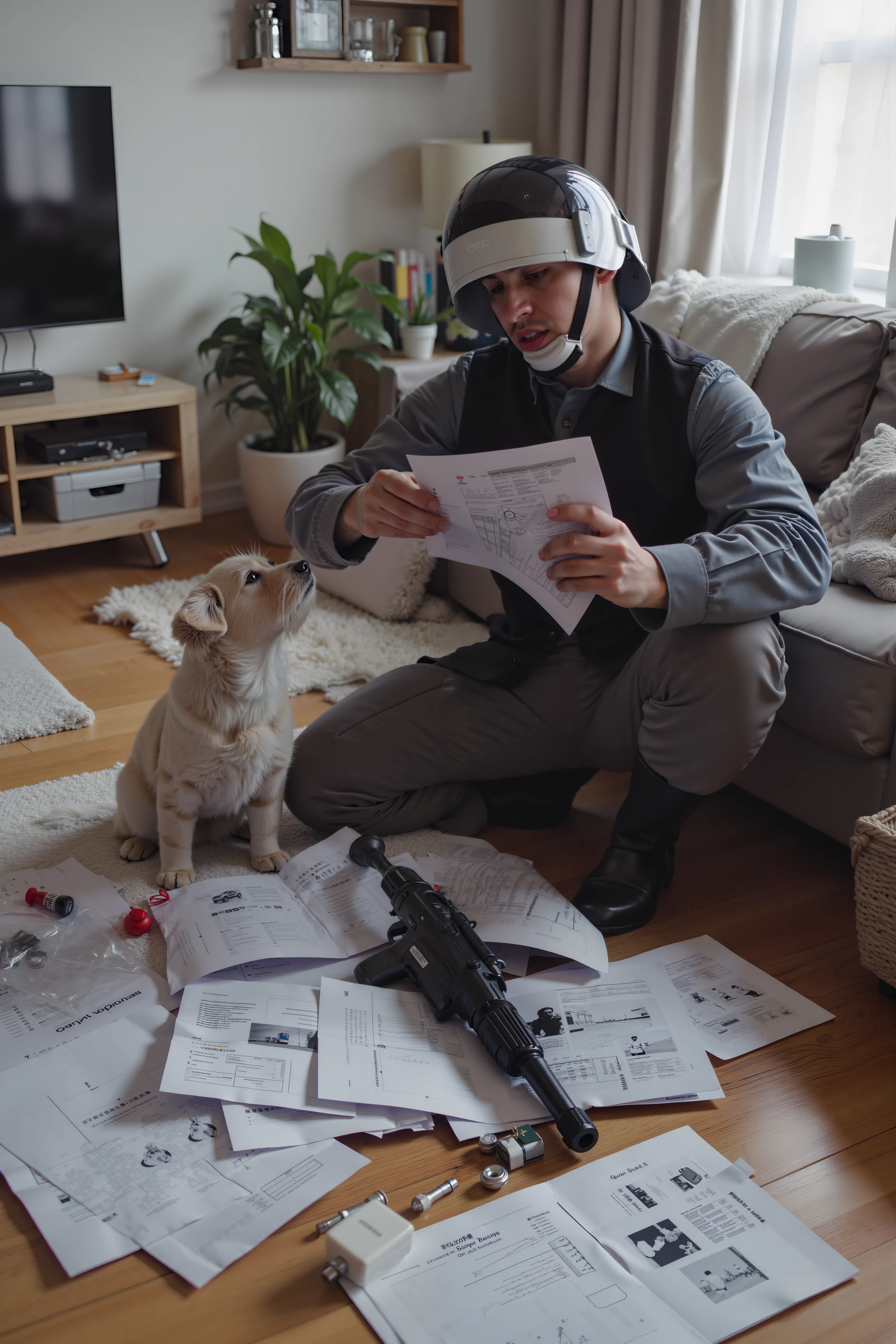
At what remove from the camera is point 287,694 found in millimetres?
1919

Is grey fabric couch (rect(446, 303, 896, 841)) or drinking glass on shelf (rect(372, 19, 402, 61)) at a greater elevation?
drinking glass on shelf (rect(372, 19, 402, 61))

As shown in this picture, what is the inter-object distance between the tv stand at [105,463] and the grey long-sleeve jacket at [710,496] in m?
1.48

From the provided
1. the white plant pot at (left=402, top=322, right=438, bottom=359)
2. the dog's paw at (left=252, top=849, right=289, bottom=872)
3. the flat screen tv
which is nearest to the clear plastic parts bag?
the dog's paw at (left=252, top=849, right=289, bottom=872)

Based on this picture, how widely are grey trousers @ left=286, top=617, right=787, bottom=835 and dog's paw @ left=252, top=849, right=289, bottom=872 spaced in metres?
0.12

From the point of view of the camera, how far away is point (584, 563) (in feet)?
4.93

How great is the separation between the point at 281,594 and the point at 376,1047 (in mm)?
679

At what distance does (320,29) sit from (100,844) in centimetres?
279

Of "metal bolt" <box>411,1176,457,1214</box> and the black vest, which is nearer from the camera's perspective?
"metal bolt" <box>411,1176,457,1214</box>

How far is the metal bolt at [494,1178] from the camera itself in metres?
1.31

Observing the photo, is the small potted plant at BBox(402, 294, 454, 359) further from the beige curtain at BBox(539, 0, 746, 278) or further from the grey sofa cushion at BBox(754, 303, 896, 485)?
the grey sofa cushion at BBox(754, 303, 896, 485)

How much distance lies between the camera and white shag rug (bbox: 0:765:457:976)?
194cm

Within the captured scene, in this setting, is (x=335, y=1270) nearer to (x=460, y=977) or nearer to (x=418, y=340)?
(x=460, y=977)

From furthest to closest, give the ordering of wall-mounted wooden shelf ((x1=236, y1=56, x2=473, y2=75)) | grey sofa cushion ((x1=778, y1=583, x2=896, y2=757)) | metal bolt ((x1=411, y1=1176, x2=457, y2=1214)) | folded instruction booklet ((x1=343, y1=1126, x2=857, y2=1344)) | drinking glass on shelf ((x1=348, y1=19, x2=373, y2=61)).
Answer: drinking glass on shelf ((x1=348, y1=19, x2=373, y2=61)) < wall-mounted wooden shelf ((x1=236, y1=56, x2=473, y2=75)) < grey sofa cushion ((x1=778, y1=583, x2=896, y2=757)) < metal bolt ((x1=411, y1=1176, x2=457, y2=1214)) < folded instruction booklet ((x1=343, y1=1126, x2=857, y2=1344))

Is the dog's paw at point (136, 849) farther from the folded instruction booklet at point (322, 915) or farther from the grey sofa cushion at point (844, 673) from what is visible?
the grey sofa cushion at point (844, 673)
